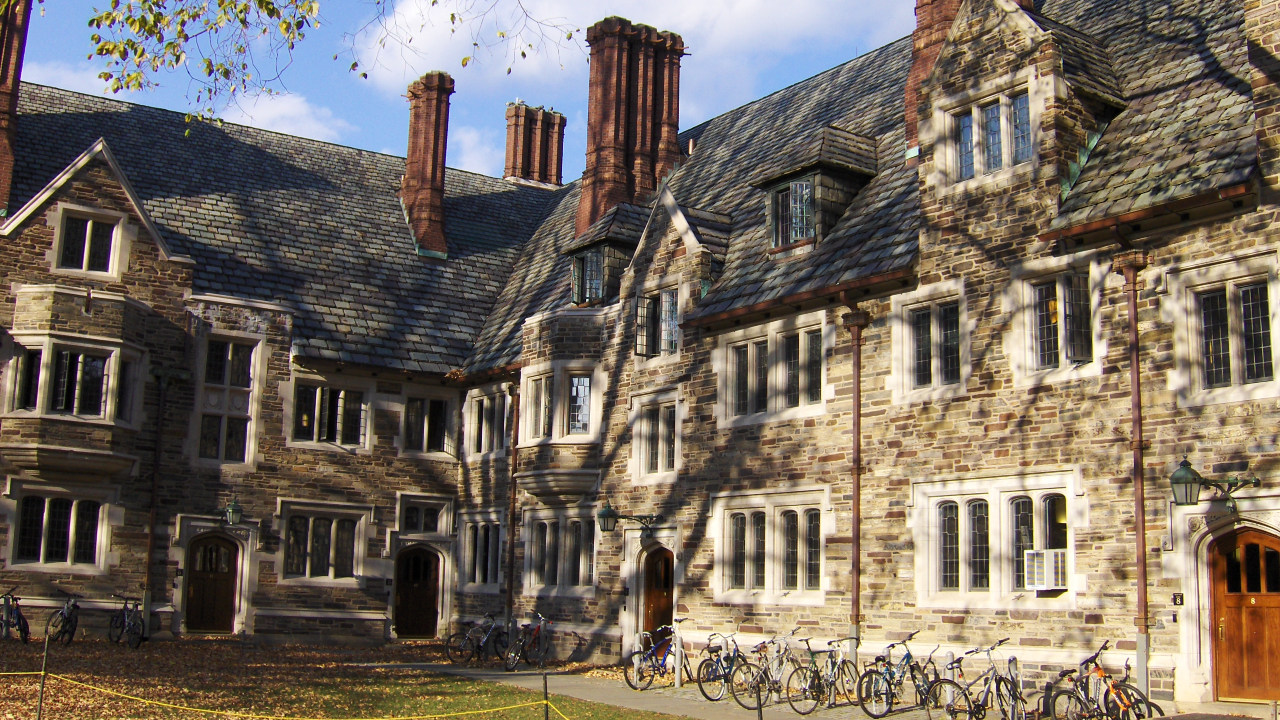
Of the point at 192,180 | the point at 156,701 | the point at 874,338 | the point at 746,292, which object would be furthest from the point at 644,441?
the point at 192,180

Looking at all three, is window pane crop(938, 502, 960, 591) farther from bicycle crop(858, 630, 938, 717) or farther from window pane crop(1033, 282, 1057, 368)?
window pane crop(1033, 282, 1057, 368)

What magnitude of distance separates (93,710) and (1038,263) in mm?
13289

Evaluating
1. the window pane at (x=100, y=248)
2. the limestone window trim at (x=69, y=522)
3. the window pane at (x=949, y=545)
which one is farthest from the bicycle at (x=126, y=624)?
the window pane at (x=949, y=545)

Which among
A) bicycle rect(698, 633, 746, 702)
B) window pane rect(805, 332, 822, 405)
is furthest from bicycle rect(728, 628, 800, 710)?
window pane rect(805, 332, 822, 405)

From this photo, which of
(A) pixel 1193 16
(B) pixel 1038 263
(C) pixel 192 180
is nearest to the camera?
(B) pixel 1038 263

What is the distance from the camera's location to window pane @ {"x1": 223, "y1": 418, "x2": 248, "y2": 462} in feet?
89.9

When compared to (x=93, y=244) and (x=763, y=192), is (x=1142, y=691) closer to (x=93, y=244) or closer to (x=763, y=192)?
(x=763, y=192)

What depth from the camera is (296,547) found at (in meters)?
27.8

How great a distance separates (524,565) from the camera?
26.9 metres

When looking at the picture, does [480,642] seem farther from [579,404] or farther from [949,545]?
[949,545]

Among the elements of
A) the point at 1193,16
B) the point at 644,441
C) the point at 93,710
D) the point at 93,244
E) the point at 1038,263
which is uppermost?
the point at 1193,16

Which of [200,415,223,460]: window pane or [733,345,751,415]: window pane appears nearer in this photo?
[733,345,751,415]: window pane

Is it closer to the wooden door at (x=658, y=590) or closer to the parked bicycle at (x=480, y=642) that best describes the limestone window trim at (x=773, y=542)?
the wooden door at (x=658, y=590)

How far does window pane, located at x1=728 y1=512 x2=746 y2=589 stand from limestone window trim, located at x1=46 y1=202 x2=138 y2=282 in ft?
46.7
